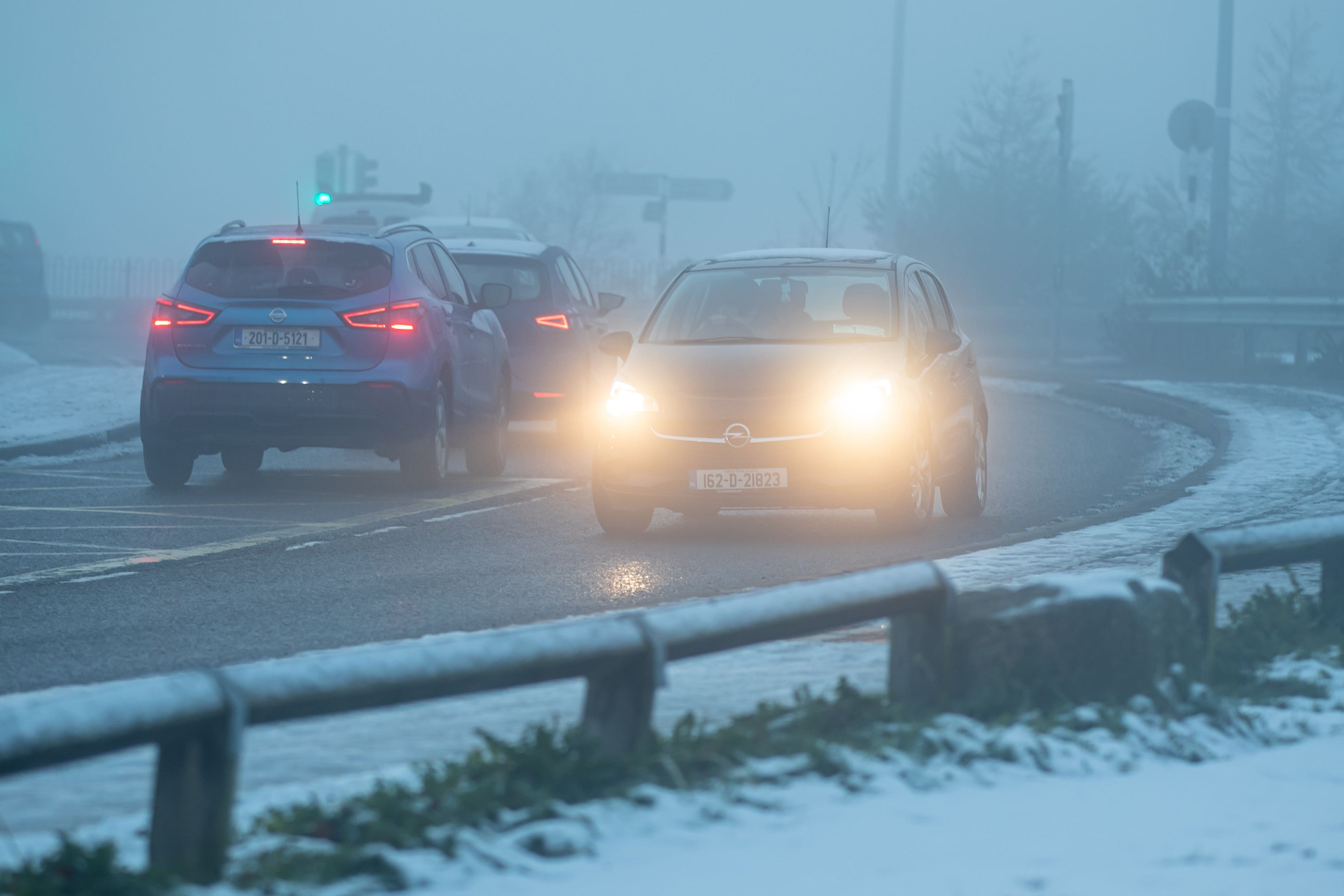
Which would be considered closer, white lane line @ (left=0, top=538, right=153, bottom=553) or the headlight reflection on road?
the headlight reflection on road

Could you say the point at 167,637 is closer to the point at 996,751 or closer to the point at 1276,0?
the point at 996,751

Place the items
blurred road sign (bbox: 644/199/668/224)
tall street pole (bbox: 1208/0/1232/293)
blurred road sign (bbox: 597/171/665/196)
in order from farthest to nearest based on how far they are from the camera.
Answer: blurred road sign (bbox: 597/171/665/196) < blurred road sign (bbox: 644/199/668/224) < tall street pole (bbox: 1208/0/1232/293)

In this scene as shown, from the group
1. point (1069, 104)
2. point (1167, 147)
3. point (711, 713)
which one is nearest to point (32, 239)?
point (1069, 104)

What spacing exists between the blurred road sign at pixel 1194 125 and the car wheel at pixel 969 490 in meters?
19.5

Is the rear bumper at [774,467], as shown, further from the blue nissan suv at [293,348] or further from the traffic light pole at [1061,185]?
the traffic light pole at [1061,185]

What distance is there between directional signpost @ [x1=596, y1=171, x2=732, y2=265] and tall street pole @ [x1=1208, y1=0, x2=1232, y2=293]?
37.5 ft

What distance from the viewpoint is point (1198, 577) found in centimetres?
563

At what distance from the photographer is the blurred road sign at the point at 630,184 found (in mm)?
41812

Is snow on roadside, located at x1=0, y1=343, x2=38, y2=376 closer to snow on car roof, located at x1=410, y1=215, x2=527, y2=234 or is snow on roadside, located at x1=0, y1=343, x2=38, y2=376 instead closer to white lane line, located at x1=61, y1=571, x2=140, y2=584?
snow on car roof, located at x1=410, y1=215, x2=527, y2=234

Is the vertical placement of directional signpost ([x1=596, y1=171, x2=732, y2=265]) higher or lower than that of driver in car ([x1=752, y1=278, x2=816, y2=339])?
higher

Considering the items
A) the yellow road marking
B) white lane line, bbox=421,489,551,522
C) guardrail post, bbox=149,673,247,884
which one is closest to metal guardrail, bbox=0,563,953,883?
guardrail post, bbox=149,673,247,884

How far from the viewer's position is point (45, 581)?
8.56m

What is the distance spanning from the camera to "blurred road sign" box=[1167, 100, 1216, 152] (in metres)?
29.8

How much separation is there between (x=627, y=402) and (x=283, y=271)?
301 cm
